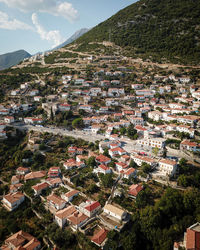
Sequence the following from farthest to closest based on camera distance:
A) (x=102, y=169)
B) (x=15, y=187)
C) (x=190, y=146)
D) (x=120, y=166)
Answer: (x=190, y=146) < (x=120, y=166) < (x=102, y=169) < (x=15, y=187)

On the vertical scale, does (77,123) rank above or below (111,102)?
below

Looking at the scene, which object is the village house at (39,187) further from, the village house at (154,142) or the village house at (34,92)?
the village house at (34,92)

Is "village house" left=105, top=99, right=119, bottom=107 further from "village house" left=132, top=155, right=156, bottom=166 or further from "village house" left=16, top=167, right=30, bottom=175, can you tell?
"village house" left=16, top=167, right=30, bottom=175

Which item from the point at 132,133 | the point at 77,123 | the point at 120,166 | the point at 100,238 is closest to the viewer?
the point at 100,238

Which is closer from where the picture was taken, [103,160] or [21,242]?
[21,242]

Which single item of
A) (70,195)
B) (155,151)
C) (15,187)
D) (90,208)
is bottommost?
(15,187)

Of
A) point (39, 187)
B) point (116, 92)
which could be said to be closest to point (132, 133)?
point (39, 187)

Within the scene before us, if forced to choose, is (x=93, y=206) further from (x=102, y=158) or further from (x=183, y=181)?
(x=183, y=181)

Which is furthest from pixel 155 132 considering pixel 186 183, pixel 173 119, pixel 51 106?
pixel 51 106

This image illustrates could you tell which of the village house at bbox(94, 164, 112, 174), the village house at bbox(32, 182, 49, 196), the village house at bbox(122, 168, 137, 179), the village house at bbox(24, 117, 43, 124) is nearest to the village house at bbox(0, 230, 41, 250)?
the village house at bbox(32, 182, 49, 196)
